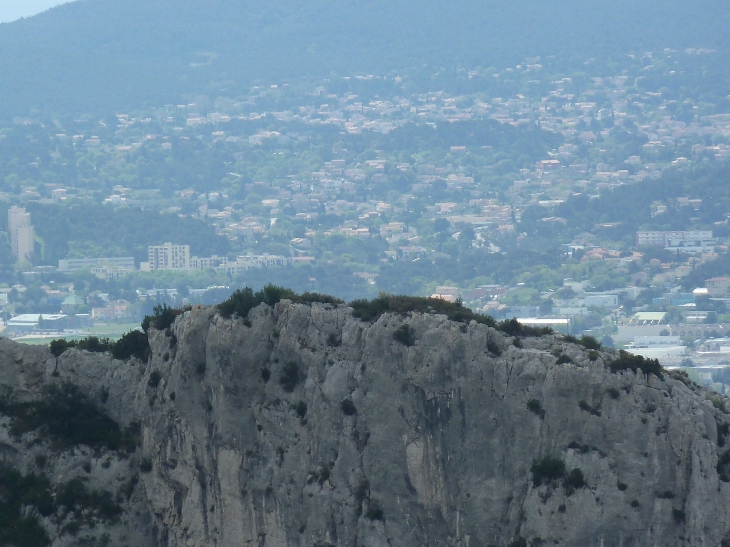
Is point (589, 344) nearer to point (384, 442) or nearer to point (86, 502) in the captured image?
point (384, 442)

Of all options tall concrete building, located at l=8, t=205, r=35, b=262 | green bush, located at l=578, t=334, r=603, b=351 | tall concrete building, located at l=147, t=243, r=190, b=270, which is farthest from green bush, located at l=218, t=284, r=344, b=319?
tall concrete building, located at l=8, t=205, r=35, b=262

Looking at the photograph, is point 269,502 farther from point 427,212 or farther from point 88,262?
point 427,212

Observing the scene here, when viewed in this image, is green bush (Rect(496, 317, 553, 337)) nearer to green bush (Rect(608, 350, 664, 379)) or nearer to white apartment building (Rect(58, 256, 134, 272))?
green bush (Rect(608, 350, 664, 379))

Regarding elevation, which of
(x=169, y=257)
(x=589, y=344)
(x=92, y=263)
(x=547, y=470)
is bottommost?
(x=547, y=470)

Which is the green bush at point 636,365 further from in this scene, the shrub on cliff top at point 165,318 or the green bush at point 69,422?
the green bush at point 69,422

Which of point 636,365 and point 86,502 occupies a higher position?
point 636,365

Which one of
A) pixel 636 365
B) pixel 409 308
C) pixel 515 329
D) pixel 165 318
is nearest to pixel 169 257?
pixel 165 318

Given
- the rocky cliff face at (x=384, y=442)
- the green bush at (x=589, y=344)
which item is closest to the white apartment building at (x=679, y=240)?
the green bush at (x=589, y=344)
